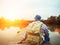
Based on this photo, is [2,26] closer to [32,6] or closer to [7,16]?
[7,16]

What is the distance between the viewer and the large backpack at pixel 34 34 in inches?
77.5

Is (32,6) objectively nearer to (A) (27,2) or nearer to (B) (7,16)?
(A) (27,2)

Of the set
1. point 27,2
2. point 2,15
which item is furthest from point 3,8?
point 27,2

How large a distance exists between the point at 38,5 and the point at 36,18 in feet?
0.47

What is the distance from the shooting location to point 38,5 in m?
2.04

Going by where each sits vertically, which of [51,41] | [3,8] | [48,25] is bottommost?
[51,41]

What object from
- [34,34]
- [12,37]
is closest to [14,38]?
[12,37]

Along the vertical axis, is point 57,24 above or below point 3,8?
below

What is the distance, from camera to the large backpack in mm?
1970

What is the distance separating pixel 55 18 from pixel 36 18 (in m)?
0.20

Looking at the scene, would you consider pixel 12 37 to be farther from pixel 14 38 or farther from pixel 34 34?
pixel 34 34

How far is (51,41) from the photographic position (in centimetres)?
Answer: 199

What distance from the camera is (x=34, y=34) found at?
1.98 m

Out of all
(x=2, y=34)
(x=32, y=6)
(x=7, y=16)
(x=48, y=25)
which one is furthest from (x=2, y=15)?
(x=48, y=25)
